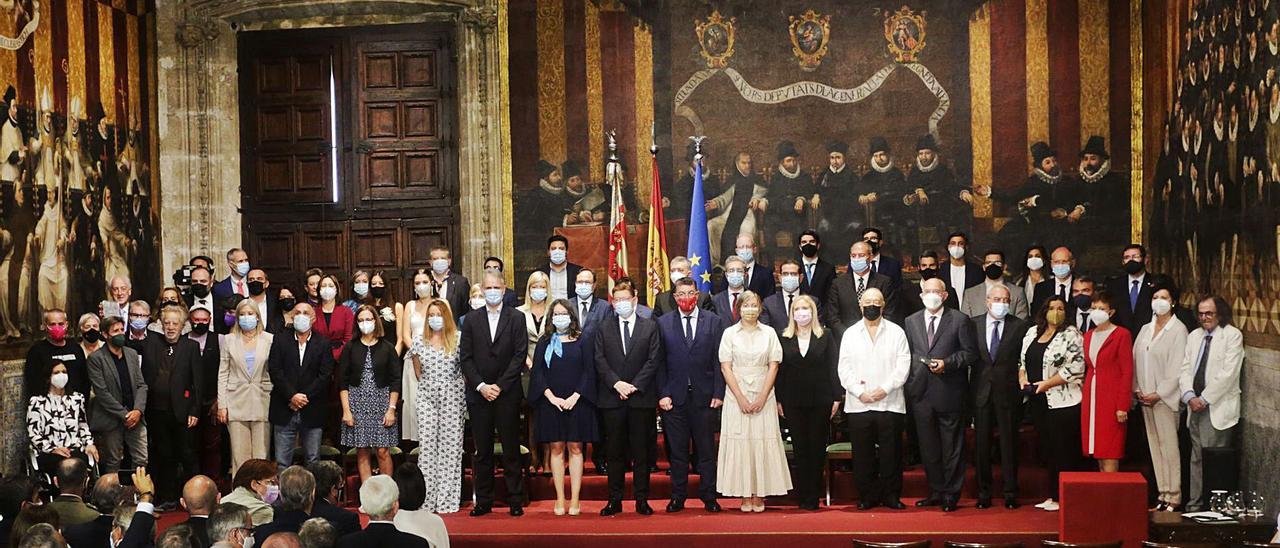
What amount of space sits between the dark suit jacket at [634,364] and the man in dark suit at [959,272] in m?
3.37

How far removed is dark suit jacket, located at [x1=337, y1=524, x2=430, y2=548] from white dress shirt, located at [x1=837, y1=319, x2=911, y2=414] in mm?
4873

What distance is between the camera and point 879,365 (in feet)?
35.2

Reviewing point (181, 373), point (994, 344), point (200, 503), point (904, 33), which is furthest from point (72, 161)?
point (994, 344)

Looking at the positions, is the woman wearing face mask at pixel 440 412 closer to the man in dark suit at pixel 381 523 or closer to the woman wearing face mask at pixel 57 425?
the woman wearing face mask at pixel 57 425

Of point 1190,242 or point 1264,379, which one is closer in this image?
point 1264,379

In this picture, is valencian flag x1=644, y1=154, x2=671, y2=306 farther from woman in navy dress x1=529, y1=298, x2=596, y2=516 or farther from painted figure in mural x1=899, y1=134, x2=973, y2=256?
woman in navy dress x1=529, y1=298, x2=596, y2=516

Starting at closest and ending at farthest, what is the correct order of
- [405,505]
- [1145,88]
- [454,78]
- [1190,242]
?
[405,505] < [1190,242] < [1145,88] < [454,78]

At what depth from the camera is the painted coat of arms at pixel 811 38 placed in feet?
49.8

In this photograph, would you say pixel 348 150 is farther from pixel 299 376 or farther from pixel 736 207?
pixel 299 376

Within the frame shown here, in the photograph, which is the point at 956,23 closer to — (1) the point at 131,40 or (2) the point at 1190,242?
(2) the point at 1190,242

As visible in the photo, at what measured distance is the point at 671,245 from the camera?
50.0 ft

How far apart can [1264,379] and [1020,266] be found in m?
4.33

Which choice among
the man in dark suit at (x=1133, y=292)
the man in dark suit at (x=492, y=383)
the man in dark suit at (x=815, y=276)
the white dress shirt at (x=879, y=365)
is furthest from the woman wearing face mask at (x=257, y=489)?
the man in dark suit at (x=1133, y=292)

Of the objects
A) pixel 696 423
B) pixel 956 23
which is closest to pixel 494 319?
pixel 696 423
